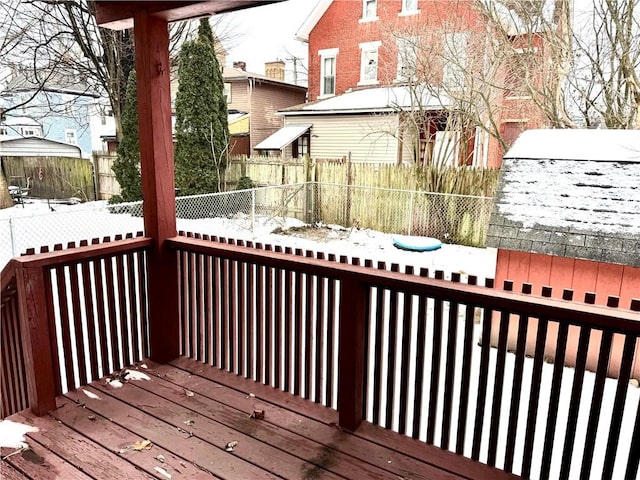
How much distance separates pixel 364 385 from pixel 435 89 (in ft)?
27.1

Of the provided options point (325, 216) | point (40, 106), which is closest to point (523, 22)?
point (325, 216)

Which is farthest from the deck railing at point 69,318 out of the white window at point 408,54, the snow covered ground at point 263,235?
the white window at point 408,54

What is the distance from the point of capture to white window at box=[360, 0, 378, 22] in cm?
1120

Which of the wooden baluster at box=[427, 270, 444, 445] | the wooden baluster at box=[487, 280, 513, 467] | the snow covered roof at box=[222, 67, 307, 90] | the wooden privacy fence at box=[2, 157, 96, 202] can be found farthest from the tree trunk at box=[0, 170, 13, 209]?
the wooden baluster at box=[487, 280, 513, 467]

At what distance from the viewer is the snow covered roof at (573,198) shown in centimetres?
418

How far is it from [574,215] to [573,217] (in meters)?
0.02

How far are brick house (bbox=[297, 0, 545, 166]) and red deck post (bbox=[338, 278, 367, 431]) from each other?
6095mm

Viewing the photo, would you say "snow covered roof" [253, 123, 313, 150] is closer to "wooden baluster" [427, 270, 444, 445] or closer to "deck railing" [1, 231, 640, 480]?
"deck railing" [1, 231, 640, 480]

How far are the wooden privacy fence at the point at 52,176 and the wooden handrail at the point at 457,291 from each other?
10.5 metres

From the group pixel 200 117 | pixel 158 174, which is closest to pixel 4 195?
pixel 200 117

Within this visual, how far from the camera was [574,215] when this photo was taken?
446cm

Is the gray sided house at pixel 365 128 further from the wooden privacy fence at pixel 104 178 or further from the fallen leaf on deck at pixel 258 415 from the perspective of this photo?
the fallen leaf on deck at pixel 258 415

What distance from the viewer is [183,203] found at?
775cm

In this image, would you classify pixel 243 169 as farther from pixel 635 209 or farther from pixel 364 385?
pixel 364 385
